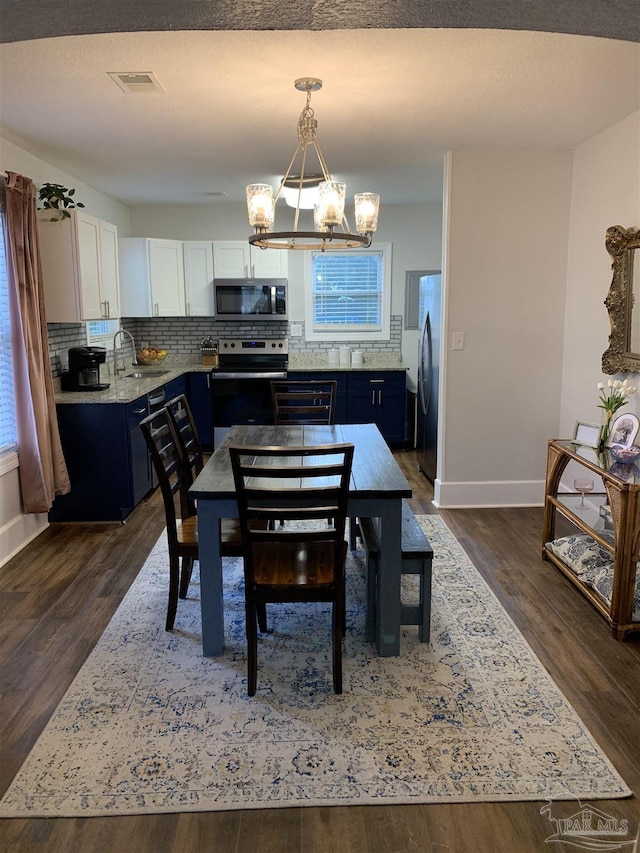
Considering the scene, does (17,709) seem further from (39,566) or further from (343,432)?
(343,432)

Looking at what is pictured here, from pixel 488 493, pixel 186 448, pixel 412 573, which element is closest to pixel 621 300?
pixel 488 493

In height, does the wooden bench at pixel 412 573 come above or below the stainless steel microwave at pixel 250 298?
below

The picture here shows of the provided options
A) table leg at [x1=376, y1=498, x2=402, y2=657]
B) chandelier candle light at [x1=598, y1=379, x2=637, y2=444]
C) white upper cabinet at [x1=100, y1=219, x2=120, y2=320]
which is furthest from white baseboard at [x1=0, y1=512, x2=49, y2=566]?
chandelier candle light at [x1=598, y1=379, x2=637, y2=444]

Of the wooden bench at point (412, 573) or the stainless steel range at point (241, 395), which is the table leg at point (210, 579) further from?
the stainless steel range at point (241, 395)

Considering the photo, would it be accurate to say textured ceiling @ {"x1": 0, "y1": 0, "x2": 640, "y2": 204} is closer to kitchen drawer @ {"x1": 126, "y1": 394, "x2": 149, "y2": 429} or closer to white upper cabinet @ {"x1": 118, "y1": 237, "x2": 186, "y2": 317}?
white upper cabinet @ {"x1": 118, "y1": 237, "x2": 186, "y2": 317}

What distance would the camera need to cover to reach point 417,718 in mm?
2230

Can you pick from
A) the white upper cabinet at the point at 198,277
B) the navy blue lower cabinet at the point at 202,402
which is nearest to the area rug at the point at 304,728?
the navy blue lower cabinet at the point at 202,402

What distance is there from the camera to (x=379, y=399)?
6312 millimetres

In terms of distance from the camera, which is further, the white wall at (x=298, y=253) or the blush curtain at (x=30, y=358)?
the white wall at (x=298, y=253)

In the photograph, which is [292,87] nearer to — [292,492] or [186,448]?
[186,448]

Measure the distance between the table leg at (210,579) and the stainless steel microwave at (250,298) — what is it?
4.10 meters

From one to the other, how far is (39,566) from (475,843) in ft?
9.15

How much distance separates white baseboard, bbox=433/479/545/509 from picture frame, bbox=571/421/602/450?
111 centimetres

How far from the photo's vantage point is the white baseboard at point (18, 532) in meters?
3.70
